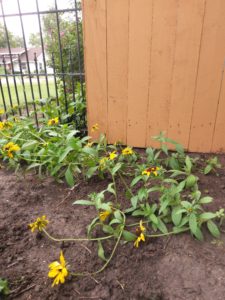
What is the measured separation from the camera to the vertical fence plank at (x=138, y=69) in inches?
91.8

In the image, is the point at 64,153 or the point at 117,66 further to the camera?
the point at 117,66

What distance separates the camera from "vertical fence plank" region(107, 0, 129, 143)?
7.76 feet

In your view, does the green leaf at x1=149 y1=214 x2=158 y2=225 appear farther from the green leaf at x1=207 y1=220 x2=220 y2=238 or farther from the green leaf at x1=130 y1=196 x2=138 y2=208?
the green leaf at x1=207 y1=220 x2=220 y2=238

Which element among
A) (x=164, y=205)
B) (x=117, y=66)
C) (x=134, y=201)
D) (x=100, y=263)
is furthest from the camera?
(x=117, y=66)

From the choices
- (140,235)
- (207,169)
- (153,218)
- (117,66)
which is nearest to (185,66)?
(117,66)

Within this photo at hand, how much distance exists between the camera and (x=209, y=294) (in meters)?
1.28

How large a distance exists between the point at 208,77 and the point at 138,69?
63 centimetres

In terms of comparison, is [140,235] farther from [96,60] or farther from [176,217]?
[96,60]

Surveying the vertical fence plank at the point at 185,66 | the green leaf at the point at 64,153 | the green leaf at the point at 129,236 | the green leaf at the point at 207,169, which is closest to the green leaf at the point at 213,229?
the green leaf at the point at 129,236

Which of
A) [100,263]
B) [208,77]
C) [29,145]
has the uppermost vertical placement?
[208,77]

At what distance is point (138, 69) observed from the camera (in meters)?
2.51

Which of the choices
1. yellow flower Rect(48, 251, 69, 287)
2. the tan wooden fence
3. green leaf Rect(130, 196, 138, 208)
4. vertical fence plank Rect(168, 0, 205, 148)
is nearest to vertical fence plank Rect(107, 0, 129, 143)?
the tan wooden fence

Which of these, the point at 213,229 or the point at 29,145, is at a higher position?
the point at 29,145

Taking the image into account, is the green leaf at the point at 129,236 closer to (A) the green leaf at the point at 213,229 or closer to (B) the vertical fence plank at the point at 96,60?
(A) the green leaf at the point at 213,229
